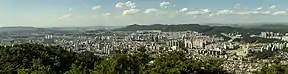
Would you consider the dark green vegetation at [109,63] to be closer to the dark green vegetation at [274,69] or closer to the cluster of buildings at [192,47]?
the dark green vegetation at [274,69]

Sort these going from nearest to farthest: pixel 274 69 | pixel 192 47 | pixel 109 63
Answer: pixel 274 69 → pixel 109 63 → pixel 192 47

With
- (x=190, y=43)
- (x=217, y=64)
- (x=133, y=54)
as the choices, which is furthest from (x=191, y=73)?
(x=190, y=43)

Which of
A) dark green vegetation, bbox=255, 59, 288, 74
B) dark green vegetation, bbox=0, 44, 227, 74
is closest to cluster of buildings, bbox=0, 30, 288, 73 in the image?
dark green vegetation, bbox=0, 44, 227, 74

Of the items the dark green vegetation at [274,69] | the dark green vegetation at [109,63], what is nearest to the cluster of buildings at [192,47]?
the dark green vegetation at [109,63]

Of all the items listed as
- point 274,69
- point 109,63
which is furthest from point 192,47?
point 274,69

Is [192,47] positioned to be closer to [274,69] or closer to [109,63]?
[109,63]

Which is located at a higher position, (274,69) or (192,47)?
(274,69)

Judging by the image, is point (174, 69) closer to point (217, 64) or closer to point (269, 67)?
point (217, 64)

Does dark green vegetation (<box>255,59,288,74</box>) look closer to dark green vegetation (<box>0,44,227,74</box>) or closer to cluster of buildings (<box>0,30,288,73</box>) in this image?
dark green vegetation (<box>0,44,227,74</box>)
